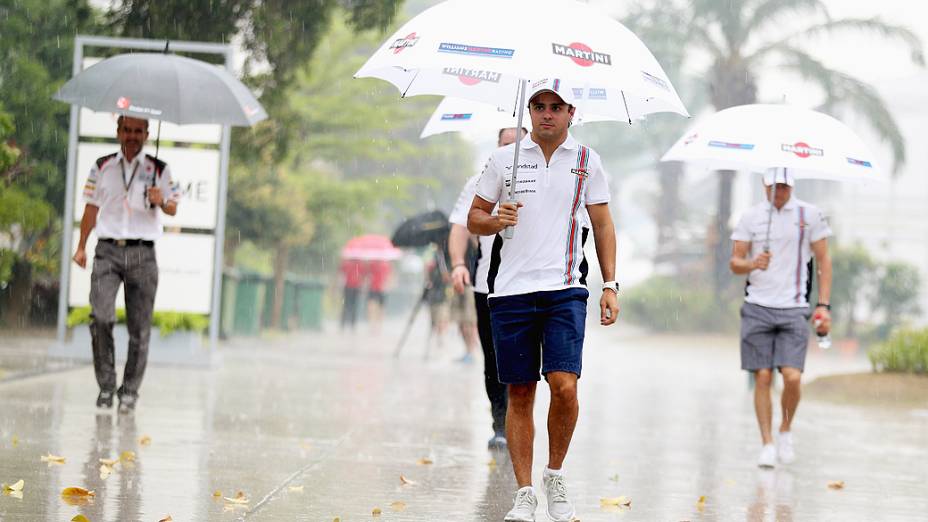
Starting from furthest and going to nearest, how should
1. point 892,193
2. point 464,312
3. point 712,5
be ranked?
point 892,193 → point 712,5 → point 464,312

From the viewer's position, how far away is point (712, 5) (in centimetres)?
3622

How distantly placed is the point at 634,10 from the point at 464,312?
816 inches

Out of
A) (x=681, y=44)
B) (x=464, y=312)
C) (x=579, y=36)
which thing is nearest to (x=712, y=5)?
(x=681, y=44)

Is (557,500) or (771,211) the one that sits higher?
(771,211)

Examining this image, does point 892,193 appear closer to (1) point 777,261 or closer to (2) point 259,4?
(2) point 259,4

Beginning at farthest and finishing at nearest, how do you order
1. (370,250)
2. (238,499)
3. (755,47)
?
(755,47) → (370,250) → (238,499)

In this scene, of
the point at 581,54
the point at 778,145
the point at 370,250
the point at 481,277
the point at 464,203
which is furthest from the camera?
the point at 370,250

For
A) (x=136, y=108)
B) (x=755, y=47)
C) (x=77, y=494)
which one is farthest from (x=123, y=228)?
(x=755, y=47)

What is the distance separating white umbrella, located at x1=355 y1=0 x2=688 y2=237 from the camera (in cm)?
638

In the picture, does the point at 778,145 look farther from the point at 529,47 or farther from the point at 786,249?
the point at 529,47

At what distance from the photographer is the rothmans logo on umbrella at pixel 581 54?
6.44m

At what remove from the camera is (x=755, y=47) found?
36.1 m

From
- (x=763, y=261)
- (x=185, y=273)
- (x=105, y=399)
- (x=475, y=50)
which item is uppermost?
(x=475, y=50)

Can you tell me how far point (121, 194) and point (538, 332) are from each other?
398cm
